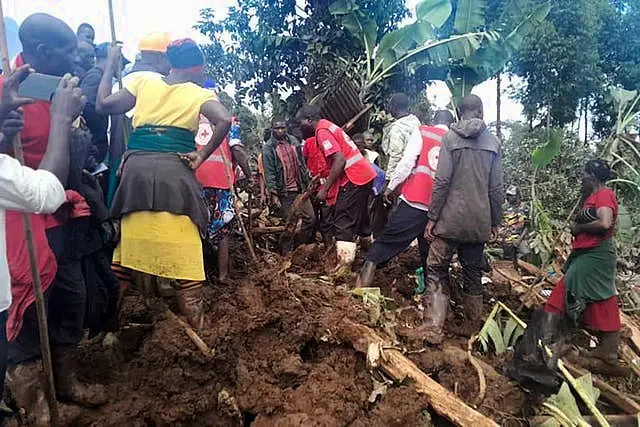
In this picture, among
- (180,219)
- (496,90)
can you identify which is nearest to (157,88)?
(180,219)

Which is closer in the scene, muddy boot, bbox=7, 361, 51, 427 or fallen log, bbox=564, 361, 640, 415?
muddy boot, bbox=7, 361, 51, 427

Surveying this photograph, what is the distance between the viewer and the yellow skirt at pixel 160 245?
3.13m

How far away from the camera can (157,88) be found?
3.11 m

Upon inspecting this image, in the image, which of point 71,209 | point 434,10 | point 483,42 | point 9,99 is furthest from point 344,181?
point 483,42

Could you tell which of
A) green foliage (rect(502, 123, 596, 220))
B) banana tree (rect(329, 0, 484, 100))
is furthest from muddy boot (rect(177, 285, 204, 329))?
banana tree (rect(329, 0, 484, 100))

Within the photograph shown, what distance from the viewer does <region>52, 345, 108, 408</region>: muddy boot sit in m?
2.76

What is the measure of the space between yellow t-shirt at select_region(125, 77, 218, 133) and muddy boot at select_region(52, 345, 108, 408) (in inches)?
52.0

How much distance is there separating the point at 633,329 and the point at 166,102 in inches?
160

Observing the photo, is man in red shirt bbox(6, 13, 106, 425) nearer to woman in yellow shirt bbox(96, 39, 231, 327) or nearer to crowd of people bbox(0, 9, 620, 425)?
crowd of people bbox(0, 9, 620, 425)

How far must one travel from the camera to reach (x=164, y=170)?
3139 mm

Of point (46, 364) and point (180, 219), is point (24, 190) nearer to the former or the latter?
point (46, 364)

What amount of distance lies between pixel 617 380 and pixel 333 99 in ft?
16.7

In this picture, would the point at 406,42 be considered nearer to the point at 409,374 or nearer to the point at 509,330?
the point at 509,330

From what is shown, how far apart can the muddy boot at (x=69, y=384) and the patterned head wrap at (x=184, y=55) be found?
5.55ft
